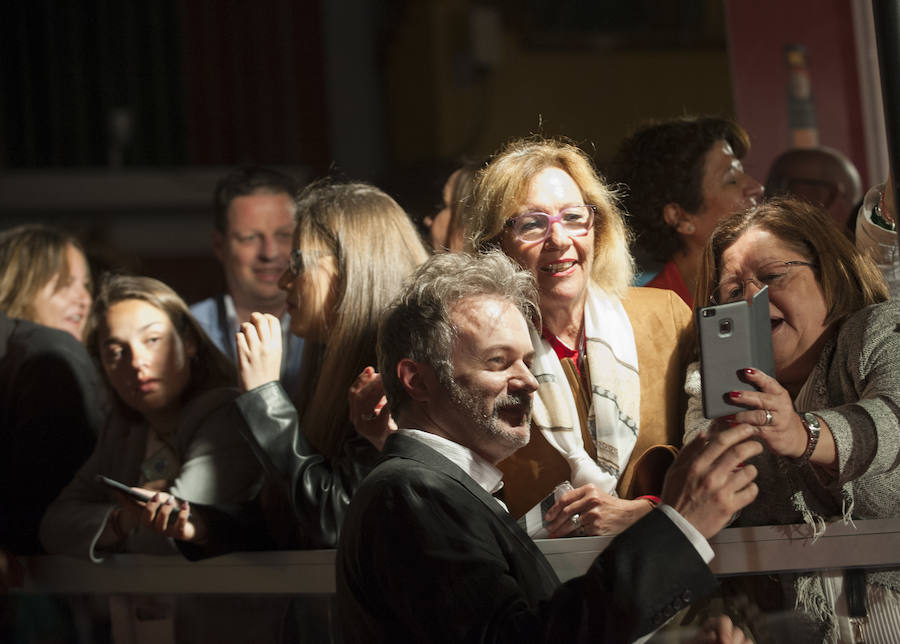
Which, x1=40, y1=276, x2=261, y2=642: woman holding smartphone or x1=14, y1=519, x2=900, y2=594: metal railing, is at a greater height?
x1=40, y1=276, x2=261, y2=642: woman holding smartphone

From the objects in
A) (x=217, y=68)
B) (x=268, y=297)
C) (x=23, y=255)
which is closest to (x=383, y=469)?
(x=268, y=297)

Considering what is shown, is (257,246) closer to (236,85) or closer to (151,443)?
(151,443)

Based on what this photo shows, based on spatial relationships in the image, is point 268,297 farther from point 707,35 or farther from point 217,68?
point 217,68

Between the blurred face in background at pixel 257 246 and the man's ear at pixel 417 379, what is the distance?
36.2 inches

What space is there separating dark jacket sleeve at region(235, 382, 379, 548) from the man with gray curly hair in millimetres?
377

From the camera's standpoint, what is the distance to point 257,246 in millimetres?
2604

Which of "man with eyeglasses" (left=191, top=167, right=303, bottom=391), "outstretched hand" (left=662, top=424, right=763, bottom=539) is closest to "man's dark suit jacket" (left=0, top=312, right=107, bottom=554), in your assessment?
"man with eyeglasses" (left=191, top=167, right=303, bottom=391)

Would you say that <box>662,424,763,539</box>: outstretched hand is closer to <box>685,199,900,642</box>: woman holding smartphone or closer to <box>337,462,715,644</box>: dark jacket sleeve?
<box>337,462,715,644</box>: dark jacket sleeve

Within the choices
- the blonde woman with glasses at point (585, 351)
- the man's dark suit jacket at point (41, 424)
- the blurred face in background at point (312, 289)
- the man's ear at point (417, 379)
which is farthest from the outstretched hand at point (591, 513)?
the man's dark suit jacket at point (41, 424)

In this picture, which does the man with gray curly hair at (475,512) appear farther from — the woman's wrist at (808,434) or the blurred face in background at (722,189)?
the blurred face in background at (722,189)

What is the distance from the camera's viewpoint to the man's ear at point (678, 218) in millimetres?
2062

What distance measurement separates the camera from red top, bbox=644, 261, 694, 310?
6.51 feet

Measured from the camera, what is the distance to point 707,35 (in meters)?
2.94

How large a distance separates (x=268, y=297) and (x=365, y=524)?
112 cm
